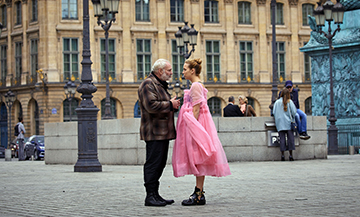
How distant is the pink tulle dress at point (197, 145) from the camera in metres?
8.20

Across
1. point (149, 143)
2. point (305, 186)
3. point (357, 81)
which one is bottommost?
Answer: point (305, 186)

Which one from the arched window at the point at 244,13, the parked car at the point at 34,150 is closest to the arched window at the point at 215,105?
the arched window at the point at 244,13

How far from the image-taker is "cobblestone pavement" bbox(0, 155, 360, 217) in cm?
747

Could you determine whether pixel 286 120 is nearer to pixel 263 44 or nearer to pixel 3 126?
pixel 263 44

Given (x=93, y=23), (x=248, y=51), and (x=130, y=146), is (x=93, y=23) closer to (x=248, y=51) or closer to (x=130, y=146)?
Result: (x=248, y=51)

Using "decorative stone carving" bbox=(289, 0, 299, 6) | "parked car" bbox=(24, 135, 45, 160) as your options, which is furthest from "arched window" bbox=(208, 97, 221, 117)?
"parked car" bbox=(24, 135, 45, 160)

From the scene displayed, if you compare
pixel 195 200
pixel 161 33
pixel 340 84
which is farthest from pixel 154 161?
→ pixel 161 33

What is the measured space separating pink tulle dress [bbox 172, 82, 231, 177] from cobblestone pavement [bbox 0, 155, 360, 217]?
0.41 meters

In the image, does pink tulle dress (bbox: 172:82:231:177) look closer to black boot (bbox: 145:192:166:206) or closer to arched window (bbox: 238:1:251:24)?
black boot (bbox: 145:192:166:206)

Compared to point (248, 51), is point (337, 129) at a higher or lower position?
lower

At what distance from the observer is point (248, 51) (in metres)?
55.3

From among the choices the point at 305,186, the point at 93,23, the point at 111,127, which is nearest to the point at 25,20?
the point at 93,23

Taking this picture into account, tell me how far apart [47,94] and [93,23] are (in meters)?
6.09

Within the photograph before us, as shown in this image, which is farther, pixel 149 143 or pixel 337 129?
pixel 337 129
